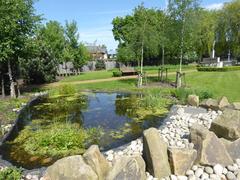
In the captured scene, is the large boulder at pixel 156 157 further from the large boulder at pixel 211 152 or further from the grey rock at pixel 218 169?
the grey rock at pixel 218 169

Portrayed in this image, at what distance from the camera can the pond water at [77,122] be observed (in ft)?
26.9

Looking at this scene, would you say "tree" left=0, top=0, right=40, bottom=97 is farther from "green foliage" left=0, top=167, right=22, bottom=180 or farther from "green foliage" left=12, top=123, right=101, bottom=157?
"green foliage" left=0, top=167, right=22, bottom=180

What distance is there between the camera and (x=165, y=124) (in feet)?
34.2

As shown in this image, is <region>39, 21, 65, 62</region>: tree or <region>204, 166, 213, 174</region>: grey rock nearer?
<region>204, 166, 213, 174</region>: grey rock

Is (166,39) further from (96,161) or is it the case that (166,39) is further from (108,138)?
(96,161)

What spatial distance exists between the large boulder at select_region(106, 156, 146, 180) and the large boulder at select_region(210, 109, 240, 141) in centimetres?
270

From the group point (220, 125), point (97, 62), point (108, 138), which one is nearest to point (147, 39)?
point (108, 138)

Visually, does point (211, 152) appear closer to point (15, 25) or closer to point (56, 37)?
point (15, 25)

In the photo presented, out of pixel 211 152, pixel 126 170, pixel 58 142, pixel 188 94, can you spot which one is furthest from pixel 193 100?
pixel 126 170

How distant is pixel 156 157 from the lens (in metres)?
5.86

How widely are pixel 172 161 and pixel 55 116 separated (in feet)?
26.3

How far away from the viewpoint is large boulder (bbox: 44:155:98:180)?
5.31 meters

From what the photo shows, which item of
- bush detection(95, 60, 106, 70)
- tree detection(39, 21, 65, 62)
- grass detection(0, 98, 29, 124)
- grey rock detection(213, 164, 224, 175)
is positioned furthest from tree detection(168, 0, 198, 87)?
bush detection(95, 60, 106, 70)

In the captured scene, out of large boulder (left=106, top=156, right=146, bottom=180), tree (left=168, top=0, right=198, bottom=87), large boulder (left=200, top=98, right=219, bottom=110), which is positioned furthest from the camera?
tree (left=168, top=0, right=198, bottom=87)
